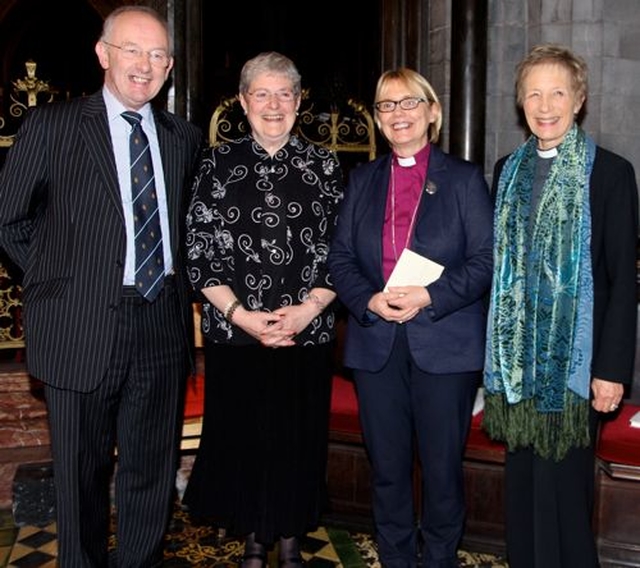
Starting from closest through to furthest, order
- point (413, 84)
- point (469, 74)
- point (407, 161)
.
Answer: point (413, 84)
point (407, 161)
point (469, 74)

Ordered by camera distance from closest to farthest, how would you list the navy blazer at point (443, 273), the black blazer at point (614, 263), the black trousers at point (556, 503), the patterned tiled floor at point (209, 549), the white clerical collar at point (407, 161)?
the black blazer at point (614, 263) → the black trousers at point (556, 503) → the navy blazer at point (443, 273) → the white clerical collar at point (407, 161) → the patterned tiled floor at point (209, 549)

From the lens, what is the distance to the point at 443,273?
2545 mm

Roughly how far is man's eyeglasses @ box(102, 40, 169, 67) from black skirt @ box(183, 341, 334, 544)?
3.07 feet

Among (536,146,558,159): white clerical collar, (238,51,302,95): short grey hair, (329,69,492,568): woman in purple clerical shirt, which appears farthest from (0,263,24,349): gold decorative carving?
(536,146,558,159): white clerical collar

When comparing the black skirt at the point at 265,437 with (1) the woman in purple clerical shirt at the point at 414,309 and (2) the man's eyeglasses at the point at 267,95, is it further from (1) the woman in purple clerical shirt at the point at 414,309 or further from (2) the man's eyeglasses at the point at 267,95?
(2) the man's eyeglasses at the point at 267,95

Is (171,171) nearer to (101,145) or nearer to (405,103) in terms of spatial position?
(101,145)

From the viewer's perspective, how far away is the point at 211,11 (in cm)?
426

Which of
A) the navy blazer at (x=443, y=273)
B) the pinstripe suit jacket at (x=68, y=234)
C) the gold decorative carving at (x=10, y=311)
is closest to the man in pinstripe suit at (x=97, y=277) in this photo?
the pinstripe suit jacket at (x=68, y=234)

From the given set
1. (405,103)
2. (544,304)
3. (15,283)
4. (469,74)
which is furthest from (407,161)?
(15,283)

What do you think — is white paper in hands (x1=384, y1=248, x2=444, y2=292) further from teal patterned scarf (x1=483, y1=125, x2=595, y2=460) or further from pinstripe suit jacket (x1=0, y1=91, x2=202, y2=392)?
pinstripe suit jacket (x1=0, y1=91, x2=202, y2=392)

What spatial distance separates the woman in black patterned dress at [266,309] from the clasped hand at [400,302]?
253 mm

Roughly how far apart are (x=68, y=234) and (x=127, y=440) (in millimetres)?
703

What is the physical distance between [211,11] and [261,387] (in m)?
2.38

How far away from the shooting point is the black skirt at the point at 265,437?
271 centimetres
